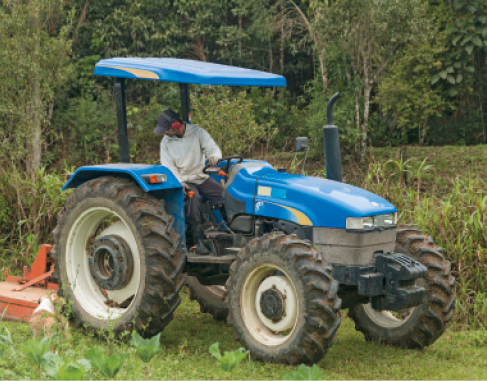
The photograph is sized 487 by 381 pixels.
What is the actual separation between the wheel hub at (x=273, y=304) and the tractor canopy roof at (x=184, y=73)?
1.61m

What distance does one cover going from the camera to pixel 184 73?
4926mm

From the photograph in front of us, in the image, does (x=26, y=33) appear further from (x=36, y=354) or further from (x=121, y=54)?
(x=36, y=354)

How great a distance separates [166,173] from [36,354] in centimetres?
188

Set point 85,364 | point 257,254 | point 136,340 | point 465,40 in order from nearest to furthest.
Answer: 1. point 85,364
2. point 136,340
3. point 257,254
4. point 465,40

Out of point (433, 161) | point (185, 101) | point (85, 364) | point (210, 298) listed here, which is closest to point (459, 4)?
point (433, 161)

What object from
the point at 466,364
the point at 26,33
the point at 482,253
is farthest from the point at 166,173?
the point at 26,33

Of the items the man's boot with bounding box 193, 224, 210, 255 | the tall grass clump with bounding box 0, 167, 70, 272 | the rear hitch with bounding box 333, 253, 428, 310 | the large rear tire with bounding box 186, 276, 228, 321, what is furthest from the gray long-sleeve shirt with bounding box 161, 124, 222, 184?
the tall grass clump with bounding box 0, 167, 70, 272

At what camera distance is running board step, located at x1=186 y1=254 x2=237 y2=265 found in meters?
5.04

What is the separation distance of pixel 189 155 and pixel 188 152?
0.09ft

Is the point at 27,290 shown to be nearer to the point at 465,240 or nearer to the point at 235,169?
the point at 235,169

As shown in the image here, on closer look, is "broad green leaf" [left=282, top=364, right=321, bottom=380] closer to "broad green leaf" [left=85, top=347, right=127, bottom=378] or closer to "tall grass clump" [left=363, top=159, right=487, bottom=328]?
"broad green leaf" [left=85, top=347, right=127, bottom=378]

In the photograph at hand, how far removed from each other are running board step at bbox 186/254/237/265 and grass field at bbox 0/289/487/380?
670 mm

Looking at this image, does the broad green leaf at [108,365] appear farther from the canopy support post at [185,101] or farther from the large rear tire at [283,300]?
the canopy support post at [185,101]

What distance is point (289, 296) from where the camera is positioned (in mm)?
4543
